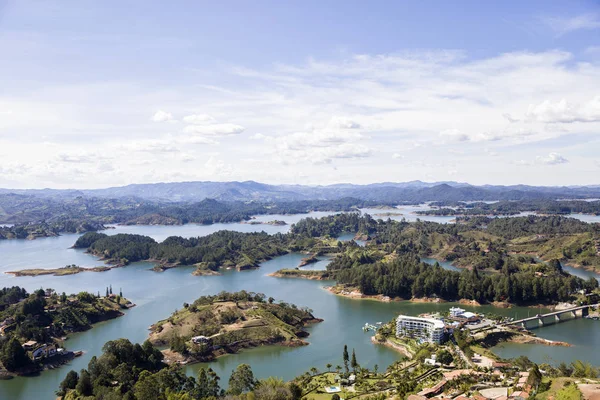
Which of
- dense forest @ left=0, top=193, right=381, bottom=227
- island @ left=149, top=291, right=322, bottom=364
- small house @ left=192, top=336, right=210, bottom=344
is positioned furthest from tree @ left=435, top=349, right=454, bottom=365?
dense forest @ left=0, top=193, right=381, bottom=227

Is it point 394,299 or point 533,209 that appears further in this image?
point 533,209

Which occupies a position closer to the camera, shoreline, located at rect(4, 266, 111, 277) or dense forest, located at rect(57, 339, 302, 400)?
dense forest, located at rect(57, 339, 302, 400)

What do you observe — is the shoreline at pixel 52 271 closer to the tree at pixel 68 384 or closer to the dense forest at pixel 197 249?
the dense forest at pixel 197 249

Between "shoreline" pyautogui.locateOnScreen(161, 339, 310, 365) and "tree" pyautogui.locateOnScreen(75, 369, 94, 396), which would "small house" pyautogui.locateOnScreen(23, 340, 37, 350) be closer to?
"shoreline" pyautogui.locateOnScreen(161, 339, 310, 365)

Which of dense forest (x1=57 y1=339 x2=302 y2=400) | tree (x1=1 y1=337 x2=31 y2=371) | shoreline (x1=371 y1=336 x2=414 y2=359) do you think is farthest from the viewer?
shoreline (x1=371 y1=336 x2=414 y2=359)

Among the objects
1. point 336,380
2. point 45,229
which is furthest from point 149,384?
point 45,229

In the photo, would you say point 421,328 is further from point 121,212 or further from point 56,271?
point 121,212

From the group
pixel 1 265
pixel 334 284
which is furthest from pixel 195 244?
pixel 334 284
